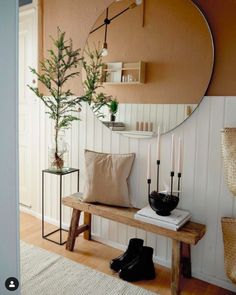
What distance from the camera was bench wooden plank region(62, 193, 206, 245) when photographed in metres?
1.76

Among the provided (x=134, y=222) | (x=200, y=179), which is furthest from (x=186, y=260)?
(x=200, y=179)

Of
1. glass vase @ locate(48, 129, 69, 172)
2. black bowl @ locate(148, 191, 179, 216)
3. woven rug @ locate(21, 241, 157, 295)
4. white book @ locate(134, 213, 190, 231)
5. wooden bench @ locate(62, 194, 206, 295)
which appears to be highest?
glass vase @ locate(48, 129, 69, 172)

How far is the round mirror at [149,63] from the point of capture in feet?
6.34

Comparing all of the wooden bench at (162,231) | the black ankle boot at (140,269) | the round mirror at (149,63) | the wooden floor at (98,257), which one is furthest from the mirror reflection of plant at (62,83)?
the black ankle boot at (140,269)

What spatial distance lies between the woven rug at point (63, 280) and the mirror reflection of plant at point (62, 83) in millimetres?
803

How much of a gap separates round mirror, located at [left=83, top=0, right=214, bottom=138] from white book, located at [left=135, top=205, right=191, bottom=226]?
1.94 ft

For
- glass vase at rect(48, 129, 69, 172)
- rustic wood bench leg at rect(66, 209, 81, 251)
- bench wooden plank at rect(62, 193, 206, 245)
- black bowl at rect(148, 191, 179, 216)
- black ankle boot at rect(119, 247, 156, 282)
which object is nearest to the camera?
bench wooden plank at rect(62, 193, 206, 245)

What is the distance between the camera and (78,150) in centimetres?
264

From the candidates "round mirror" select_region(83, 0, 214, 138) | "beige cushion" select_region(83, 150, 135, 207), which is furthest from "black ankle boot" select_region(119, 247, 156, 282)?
"round mirror" select_region(83, 0, 214, 138)

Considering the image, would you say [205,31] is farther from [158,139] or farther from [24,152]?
[24,152]

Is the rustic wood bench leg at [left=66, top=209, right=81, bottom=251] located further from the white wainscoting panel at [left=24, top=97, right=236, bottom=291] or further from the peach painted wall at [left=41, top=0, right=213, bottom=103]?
the peach painted wall at [left=41, top=0, right=213, bottom=103]

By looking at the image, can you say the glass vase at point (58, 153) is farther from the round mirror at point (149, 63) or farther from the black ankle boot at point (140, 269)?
the black ankle boot at point (140, 269)

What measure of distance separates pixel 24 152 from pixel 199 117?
2.04m

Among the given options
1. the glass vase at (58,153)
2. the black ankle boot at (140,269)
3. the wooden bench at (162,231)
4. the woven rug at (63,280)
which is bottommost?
the woven rug at (63,280)
